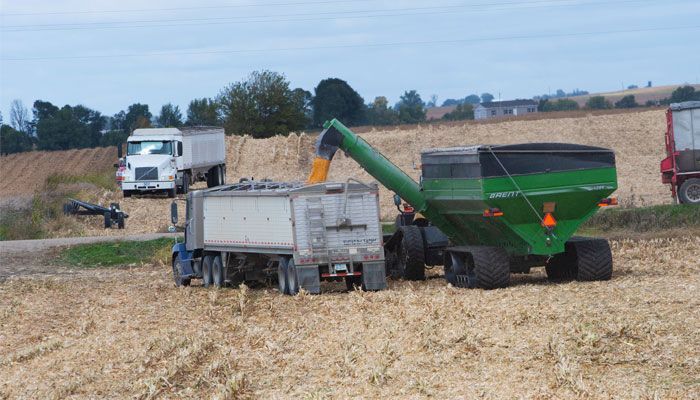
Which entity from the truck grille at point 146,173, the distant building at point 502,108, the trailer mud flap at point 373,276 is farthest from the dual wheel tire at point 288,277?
the distant building at point 502,108

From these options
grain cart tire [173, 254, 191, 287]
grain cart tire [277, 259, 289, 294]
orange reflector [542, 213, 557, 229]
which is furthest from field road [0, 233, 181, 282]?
orange reflector [542, 213, 557, 229]

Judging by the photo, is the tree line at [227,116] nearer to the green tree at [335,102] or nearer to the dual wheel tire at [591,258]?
the green tree at [335,102]

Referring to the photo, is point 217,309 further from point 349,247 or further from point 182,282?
point 182,282

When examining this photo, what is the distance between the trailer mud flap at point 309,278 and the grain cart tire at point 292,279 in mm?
150

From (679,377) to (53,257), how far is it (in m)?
29.8

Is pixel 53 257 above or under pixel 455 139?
under

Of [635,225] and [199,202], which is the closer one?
[199,202]

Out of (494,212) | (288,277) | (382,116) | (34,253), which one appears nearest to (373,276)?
(288,277)

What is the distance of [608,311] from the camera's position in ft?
61.8

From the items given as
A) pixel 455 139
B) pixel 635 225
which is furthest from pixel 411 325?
pixel 455 139

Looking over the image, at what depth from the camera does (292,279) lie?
25.6 metres

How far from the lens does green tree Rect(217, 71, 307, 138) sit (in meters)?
90.6

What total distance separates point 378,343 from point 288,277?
28.8ft

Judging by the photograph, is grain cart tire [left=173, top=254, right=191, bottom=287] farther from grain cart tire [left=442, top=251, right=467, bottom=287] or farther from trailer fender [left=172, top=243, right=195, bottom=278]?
grain cart tire [left=442, top=251, right=467, bottom=287]
